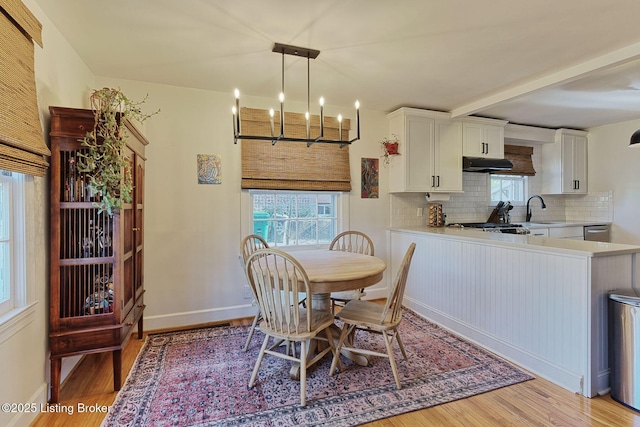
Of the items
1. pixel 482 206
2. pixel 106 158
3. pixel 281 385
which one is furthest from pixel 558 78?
pixel 106 158

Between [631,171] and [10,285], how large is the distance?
6.71m

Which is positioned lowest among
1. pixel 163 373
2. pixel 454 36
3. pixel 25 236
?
pixel 163 373

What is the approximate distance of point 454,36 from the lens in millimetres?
2281

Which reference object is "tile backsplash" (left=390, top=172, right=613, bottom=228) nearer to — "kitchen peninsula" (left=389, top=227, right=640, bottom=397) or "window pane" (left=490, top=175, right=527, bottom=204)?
"window pane" (left=490, top=175, right=527, bottom=204)

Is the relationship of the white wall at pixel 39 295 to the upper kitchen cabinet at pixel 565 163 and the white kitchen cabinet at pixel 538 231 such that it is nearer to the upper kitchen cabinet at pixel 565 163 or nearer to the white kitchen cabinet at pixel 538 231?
the white kitchen cabinet at pixel 538 231

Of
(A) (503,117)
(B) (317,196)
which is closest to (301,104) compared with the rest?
(B) (317,196)

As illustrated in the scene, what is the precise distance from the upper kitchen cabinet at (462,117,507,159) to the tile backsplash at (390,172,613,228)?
0.45 meters

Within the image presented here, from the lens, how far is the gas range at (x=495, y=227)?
413 centimetres

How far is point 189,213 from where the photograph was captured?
332 centimetres

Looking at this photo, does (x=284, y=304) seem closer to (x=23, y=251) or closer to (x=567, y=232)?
(x=23, y=251)

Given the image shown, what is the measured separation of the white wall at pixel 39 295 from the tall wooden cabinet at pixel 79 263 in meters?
0.05

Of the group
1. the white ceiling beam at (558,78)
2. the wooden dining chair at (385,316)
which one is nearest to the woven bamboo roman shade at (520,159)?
the white ceiling beam at (558,78)

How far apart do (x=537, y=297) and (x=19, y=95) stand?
343cm

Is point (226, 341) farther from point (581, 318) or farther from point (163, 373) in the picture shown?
point (581, 318)
